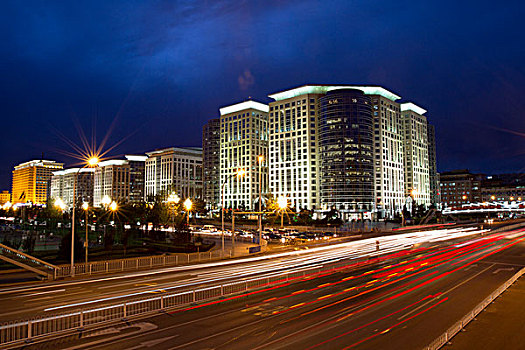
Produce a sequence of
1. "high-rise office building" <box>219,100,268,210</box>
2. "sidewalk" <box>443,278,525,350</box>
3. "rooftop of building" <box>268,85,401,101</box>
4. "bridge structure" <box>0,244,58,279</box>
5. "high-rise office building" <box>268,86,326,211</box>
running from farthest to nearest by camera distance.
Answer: "high-rise office building" <box>219,100,268,210</box> → "rooftop of building" <box>268,85,401,101</box> → "high-rise office building" <box>268,86,326,211</box> → "bridge structure" <box>0,244,58,279</box> → "sidewalk" <box>443,278,525,350</box>

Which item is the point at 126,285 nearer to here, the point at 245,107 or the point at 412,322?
the point at 412,322

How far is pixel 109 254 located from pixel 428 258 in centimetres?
3350

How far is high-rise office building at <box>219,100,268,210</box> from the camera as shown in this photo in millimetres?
161875

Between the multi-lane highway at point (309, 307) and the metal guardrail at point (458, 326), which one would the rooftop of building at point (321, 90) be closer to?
the multi-lane highway at point (309, 307)

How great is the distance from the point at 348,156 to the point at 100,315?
126 meters

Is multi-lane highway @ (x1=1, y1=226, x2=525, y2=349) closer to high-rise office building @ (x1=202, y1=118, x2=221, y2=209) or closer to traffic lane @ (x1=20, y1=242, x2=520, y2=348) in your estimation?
traffic lane @ (x1=20, y1=242, x2=520, y2=348)

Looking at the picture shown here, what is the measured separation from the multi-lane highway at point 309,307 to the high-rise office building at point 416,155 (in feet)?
473

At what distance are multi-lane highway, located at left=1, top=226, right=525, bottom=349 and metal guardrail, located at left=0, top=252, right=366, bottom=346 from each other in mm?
744

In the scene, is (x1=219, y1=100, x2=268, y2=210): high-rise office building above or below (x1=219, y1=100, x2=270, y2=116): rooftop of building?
below

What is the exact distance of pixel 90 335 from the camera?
14734 millimetres

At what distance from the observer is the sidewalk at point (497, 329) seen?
45.3 ft

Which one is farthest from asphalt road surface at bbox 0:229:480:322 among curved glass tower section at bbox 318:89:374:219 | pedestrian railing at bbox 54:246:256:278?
curved glass tower section at bbox 318:89:374:219

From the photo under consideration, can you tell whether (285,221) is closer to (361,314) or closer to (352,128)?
(352,128)

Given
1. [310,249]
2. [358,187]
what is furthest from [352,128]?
[310,249]
